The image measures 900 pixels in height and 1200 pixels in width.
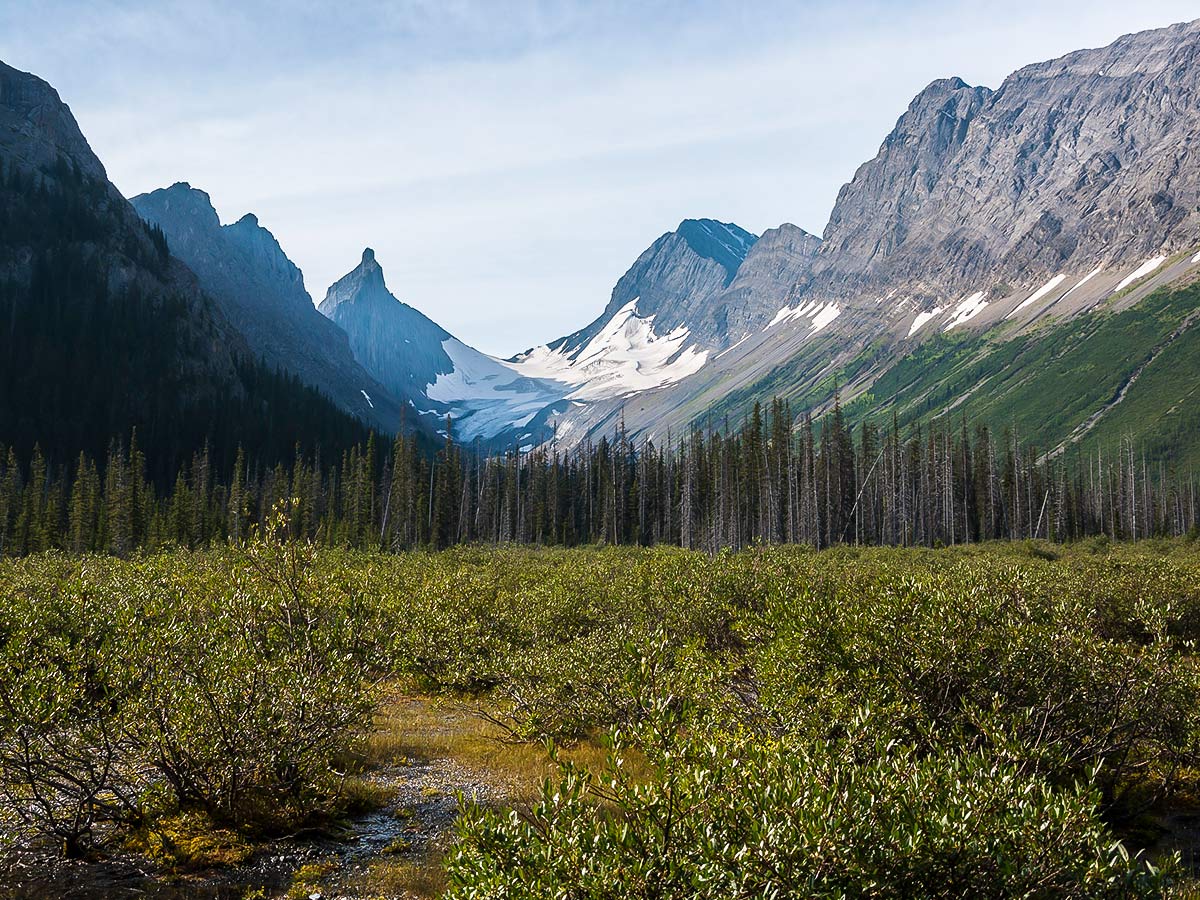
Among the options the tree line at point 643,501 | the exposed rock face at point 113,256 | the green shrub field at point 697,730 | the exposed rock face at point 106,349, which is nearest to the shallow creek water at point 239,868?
the green shrub field at point 697,730

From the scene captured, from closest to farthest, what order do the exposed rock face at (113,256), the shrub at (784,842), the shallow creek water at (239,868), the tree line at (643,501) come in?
the shrub at (784,842), the shallow creek water at (239,868), the tree line at (643,501), the exposed rock face at (113,256)

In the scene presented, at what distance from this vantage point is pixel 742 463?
111 meters

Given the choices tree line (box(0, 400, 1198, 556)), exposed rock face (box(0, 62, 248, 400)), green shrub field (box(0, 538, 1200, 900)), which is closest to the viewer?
green shrub field (box(0, 538, 1200, 900))

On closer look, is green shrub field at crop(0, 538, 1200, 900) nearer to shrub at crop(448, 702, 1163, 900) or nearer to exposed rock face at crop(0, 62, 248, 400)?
shrub at crop(448, 702, 1163, 900)

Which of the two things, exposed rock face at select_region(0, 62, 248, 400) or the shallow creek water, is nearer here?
the shallow creek water

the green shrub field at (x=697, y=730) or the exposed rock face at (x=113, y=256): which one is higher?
the exposed rock face at (x=113, y=256)

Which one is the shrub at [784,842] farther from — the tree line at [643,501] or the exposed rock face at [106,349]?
the exposed rock face at [106,349]

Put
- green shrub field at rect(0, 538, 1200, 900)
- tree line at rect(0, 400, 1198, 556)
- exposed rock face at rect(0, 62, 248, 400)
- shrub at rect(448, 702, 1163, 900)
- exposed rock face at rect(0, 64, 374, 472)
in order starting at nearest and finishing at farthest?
shrub at rect(448, 702, 1163, 900) < green shrub field at rect(0, 538, 1200, 900) < tree line at rect(0, 400, 1198, 556) < exposed rock face at rect(0, 64, 374, 472) < exposed rock face at rect(0, 62, 248, 400)

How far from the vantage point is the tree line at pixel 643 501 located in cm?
9831

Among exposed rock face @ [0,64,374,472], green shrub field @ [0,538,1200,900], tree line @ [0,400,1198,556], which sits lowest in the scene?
tree line @ [0,400,1198,556]

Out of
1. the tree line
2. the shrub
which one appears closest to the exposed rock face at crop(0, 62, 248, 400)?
the tree line

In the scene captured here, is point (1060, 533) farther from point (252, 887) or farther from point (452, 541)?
point (252, 887)

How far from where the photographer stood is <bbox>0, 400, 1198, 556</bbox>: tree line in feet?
323

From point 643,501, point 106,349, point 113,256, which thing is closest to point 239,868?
point 643,501
